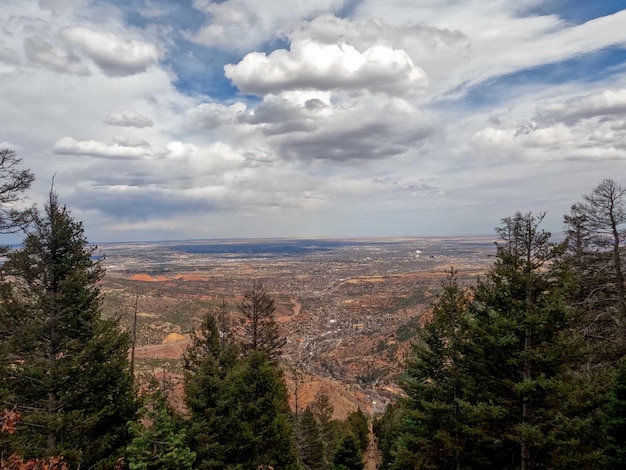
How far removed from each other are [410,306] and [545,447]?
15674cm

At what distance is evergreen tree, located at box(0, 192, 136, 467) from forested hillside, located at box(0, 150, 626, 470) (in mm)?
46

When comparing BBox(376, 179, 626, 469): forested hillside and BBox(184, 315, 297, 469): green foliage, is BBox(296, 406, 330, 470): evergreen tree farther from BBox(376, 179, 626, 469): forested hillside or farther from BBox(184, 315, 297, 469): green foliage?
BBox(376, 179, 626, 469): forested hillside

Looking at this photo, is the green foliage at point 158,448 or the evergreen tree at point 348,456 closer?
the green foliage at point 158,448

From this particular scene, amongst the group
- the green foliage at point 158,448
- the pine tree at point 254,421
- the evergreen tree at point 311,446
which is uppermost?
the green foliage at point 158,448

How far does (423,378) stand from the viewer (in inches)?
655

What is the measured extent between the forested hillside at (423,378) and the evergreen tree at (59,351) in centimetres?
5

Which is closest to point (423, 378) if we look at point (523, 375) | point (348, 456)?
point (523, 375)

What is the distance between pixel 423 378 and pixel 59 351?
45.4 feet

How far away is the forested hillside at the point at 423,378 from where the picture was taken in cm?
1162

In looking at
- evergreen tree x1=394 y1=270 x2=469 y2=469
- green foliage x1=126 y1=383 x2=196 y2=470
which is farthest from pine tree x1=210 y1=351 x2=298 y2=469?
green foliage x1=126 y1=383 x2=196 y2=470

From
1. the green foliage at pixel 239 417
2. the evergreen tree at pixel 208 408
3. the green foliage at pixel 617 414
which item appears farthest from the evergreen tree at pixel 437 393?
the evergreen tree at pixel 208 408

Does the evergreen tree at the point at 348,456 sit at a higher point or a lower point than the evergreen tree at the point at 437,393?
lower

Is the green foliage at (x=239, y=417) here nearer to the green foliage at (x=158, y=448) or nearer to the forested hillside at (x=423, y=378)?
the forested hillside at (x=423, y=378)

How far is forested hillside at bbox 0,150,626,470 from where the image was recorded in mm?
11617
